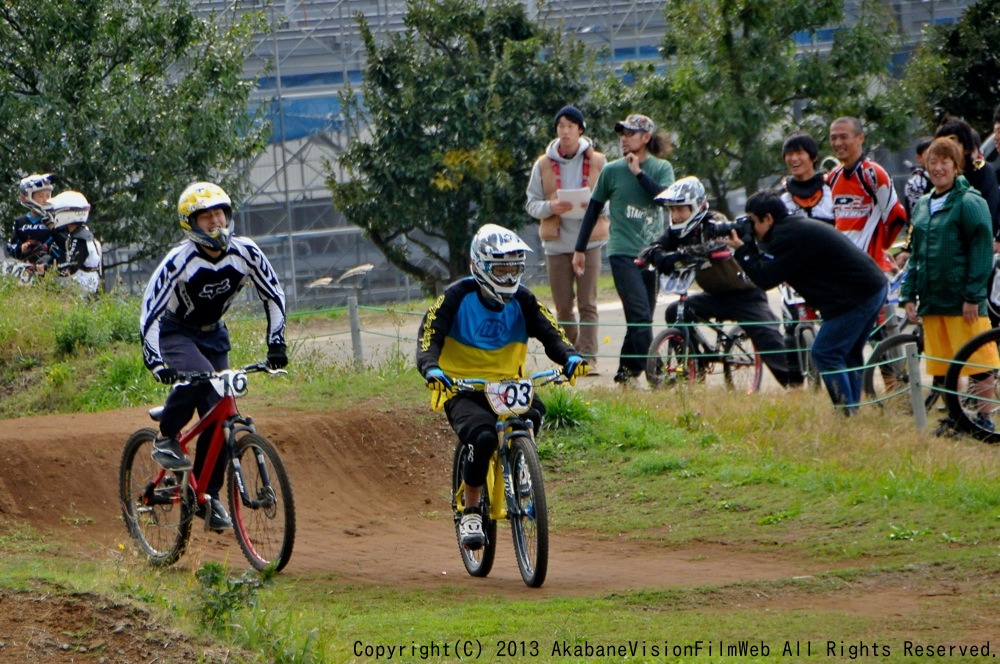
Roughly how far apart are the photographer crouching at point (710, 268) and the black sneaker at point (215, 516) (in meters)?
4.86

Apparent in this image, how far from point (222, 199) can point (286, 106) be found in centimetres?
2143

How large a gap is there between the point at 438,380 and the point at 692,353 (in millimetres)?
5159

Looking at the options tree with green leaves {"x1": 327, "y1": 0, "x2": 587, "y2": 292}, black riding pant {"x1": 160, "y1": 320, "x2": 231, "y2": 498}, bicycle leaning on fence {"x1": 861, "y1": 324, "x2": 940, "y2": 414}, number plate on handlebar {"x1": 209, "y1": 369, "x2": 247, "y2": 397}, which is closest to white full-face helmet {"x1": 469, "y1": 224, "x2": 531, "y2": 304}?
number plate on handlebar {"x1": 209, "y1": 369, "x2": 247, "y2": 397}

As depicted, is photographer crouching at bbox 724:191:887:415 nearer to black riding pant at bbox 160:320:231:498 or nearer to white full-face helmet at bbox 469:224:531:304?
white full-face helmet at bbox 469:224:531:304

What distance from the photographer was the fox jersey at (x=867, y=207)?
37.0 feet

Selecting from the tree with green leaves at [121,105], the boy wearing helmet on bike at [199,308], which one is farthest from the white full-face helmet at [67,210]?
the boy wearing helmet on bike at [199,308]

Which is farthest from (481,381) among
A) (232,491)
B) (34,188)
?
(34,188)

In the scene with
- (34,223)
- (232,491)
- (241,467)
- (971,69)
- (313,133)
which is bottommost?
(232,491)

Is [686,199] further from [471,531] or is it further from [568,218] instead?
[471,531]

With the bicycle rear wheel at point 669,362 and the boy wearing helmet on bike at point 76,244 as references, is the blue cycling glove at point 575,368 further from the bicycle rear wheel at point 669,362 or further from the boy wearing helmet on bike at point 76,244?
the boy wearing helmet on bike at point 76,244

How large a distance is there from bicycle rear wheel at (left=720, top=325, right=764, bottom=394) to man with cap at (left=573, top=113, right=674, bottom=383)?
27.1 inches

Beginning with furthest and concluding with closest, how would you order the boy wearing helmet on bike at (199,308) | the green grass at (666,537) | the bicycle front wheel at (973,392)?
1. the bicycle front wheel at (973,392)
2. the boy wearing helmet on bike at (199,308)
3. the green grass at (666,537)

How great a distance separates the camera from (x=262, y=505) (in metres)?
7.70

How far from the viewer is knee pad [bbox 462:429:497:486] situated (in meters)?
7.50
